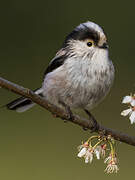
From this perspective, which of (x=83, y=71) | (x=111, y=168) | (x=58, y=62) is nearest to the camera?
(x=111, y=168)

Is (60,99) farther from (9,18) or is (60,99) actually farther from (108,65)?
(9,18)

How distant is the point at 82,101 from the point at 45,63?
1570mm

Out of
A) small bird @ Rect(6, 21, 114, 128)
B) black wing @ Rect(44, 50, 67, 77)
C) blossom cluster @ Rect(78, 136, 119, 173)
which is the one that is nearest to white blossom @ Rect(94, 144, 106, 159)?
blossom cluster @ Rect(78, 136, 119, 173)

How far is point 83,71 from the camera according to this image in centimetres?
258

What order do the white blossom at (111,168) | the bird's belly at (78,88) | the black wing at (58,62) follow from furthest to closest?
1. the black wing at (58,62)
2. the bird's belly at (78,88)
3. the white blossom at (111,168)

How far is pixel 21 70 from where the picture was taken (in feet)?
13.3

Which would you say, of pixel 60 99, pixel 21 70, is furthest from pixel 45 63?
pixel 60 99

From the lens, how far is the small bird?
259 cm

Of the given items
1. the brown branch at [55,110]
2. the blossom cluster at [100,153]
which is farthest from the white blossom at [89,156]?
the brown branch at [55,110]

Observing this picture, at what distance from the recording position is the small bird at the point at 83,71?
2586 millimetres

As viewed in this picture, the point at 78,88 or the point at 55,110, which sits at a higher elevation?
the point at 78,88

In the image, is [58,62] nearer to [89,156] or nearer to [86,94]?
[86,94]

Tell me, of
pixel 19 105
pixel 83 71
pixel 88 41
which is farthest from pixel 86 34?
pixel 19 105

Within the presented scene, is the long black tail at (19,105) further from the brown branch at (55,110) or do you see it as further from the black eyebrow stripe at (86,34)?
the brown branch at (55,110)
